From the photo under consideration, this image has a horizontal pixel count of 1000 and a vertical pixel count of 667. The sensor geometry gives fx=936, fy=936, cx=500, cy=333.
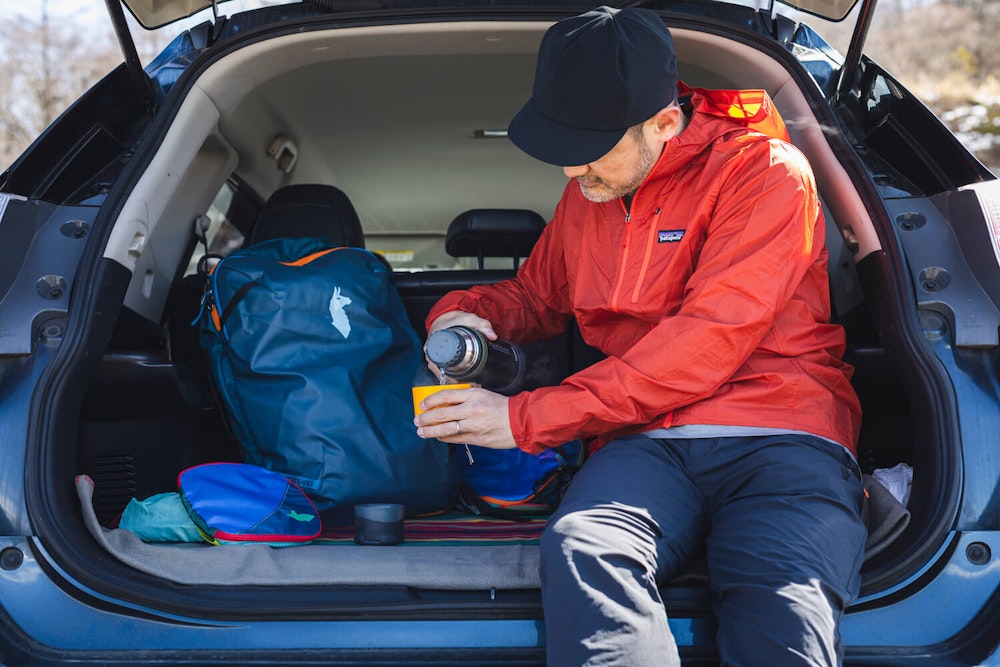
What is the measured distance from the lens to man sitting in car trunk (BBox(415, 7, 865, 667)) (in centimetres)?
136

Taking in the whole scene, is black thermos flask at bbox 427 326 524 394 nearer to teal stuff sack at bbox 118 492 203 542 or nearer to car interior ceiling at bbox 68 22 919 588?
car interior ceiling at bbox 68 22 919 588

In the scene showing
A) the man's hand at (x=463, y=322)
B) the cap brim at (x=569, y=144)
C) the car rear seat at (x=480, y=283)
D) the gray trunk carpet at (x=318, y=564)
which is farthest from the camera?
the car rear seat at (x=480, y=283)

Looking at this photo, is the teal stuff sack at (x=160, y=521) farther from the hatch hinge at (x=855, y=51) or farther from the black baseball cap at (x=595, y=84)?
the hatch hinge at (x=855, y=51)

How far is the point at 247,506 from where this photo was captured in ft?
6.05

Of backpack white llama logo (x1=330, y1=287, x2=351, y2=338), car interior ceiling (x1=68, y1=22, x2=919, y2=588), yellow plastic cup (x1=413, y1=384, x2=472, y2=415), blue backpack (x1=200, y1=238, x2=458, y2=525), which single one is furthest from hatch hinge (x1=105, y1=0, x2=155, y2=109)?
yellow plastic cup (x1=413, y1=384, x2=472, y2=415)

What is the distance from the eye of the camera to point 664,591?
1479mm

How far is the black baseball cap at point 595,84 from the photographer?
5.26ft

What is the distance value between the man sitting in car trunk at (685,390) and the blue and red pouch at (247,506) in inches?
16.8

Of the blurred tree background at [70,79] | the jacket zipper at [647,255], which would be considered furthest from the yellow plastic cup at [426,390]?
the blurred tree background at [70,79]

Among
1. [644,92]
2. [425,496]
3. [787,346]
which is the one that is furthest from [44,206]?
[787,346]

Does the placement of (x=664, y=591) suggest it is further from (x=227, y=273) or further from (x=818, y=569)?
(x=227, y=273)

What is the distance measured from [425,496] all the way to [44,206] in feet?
3.26

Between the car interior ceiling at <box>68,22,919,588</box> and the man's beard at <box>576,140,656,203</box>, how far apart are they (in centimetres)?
44

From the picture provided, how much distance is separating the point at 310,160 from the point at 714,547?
2384 millimetres
